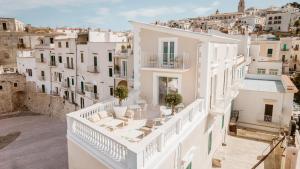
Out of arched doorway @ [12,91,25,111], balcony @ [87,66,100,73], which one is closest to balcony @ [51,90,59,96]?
arched doorway @ [12,91,25,111]

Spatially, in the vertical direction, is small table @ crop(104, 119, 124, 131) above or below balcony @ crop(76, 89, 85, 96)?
above

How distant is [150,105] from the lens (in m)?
13.8

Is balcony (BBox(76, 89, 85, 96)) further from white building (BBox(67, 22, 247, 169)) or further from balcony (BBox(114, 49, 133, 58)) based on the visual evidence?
white building (BBox(67, 22, 247, 169))

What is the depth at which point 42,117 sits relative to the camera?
35969mm

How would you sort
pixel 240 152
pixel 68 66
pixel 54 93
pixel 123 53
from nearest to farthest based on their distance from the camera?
pixel 240 152 → pixel 123 53 → pixel 68 66 → pixel 54 93

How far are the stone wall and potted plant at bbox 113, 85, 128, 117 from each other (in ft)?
84.1

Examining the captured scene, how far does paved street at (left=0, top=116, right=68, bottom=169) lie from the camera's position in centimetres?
2078

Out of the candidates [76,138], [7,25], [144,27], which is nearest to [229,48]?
[144,27]

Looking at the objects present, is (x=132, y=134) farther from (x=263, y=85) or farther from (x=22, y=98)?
(x=22, y=98)

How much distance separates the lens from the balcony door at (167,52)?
1272 centimetres

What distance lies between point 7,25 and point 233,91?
58714mm

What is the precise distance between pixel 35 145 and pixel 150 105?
718 inches

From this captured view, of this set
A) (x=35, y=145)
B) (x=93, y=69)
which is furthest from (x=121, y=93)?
(x=35, y=145)

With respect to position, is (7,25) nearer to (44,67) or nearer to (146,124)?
(44,67)
